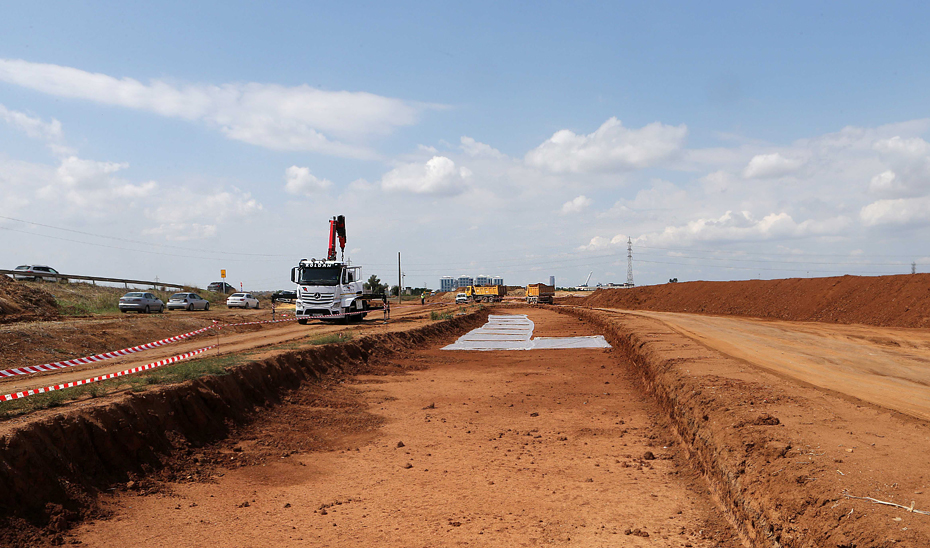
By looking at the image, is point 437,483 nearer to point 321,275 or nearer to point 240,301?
point 321,275

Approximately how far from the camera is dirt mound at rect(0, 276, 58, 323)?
984 inches

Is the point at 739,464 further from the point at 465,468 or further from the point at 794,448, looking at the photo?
the point at 465,468

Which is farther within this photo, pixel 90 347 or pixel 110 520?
pixel 90 347

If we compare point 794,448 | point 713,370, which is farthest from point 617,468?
point 713,370

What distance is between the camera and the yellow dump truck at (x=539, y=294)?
243 feet

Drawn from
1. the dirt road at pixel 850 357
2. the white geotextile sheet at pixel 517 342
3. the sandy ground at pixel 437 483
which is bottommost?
A: the sandy ground at pixel 437 483

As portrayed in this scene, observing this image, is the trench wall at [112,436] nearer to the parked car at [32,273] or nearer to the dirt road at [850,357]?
the dirt road at [850,357]

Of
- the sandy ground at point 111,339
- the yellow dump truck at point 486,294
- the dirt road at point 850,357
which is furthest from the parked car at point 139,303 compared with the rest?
the yellow dump truck at point 486,294

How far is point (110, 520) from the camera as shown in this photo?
6.18 metres

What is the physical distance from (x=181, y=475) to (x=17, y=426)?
79.1 inches

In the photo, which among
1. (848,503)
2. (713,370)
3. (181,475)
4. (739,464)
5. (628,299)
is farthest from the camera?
(628,299)

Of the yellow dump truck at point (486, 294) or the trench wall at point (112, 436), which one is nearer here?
the trench wall at point (112, 436)

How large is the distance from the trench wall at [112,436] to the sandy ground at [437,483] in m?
0.47

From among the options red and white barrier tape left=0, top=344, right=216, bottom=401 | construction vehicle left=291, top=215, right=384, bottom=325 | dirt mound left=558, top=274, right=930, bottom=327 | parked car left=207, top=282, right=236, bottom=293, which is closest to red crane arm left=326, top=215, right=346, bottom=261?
construction vehicle left=291, top=215, right=384, bottom=325
